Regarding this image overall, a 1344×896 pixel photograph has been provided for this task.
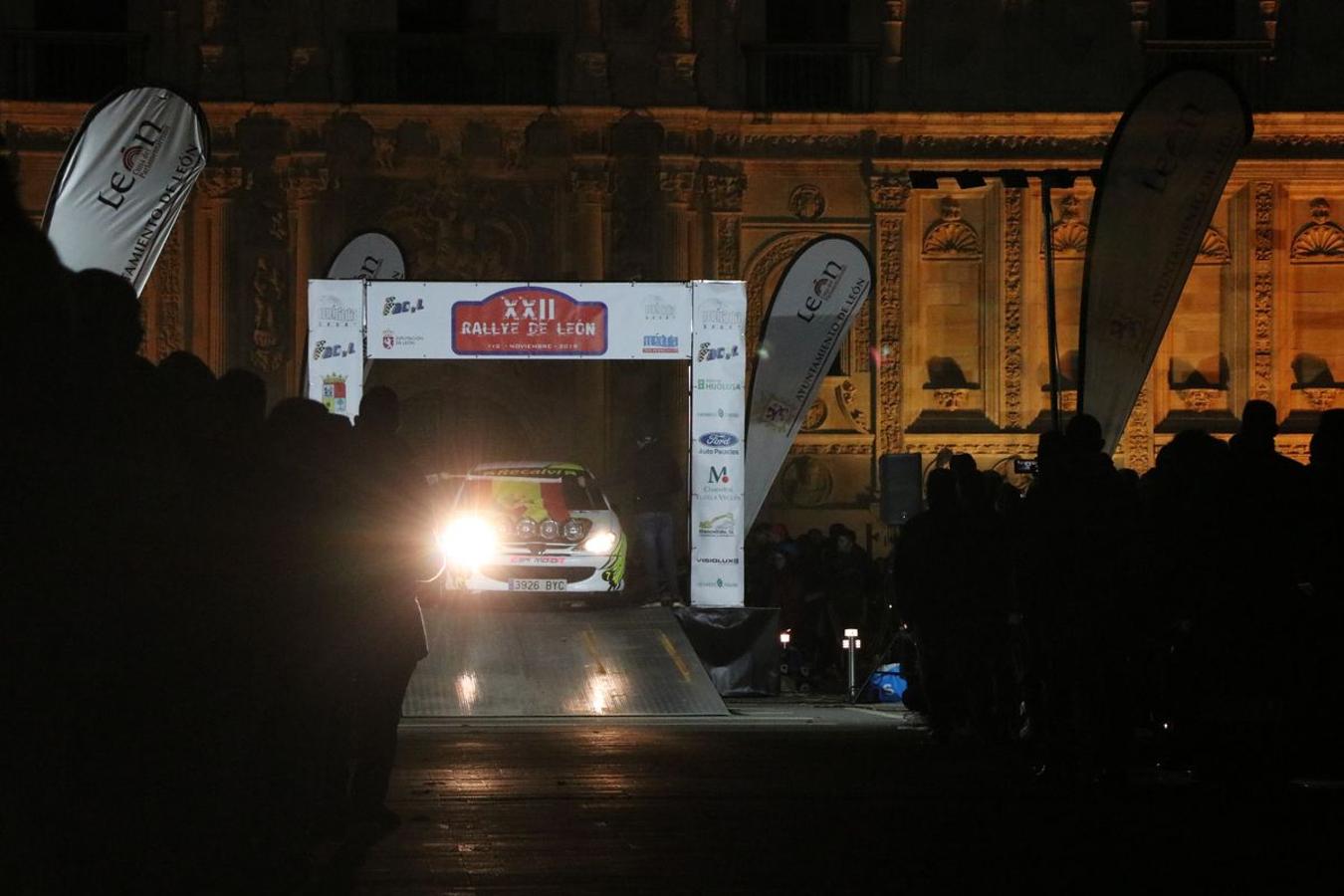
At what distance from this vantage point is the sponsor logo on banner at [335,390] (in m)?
24.2

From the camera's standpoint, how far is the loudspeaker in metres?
26.5

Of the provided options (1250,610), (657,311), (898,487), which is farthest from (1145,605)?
(898,487)

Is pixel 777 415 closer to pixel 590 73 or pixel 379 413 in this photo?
pixel 590 73

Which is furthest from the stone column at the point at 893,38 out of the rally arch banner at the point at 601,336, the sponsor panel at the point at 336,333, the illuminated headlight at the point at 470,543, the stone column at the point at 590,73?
the illuminated headlight at the point at 470,543

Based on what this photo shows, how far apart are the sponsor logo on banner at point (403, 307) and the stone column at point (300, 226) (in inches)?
384

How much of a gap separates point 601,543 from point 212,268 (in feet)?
37.7

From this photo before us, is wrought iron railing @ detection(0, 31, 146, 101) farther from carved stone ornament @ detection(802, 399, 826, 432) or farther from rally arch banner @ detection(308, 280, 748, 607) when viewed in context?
rally arch banner @ detection(308, 280, 748, 607)

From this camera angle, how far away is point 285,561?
8.62 m

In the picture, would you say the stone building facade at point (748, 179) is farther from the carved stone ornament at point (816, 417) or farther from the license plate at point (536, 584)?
the license plate at point (536, 584)

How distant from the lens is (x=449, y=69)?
111ft

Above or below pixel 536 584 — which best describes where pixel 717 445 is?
above

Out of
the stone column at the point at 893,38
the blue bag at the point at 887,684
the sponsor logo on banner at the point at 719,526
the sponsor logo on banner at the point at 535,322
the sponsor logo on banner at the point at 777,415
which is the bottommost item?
the blue bag at the point at 887,684

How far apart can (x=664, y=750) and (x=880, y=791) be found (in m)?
3.11

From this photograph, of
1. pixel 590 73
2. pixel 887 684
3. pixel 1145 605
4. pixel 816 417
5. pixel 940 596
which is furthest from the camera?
pixel 816 417
